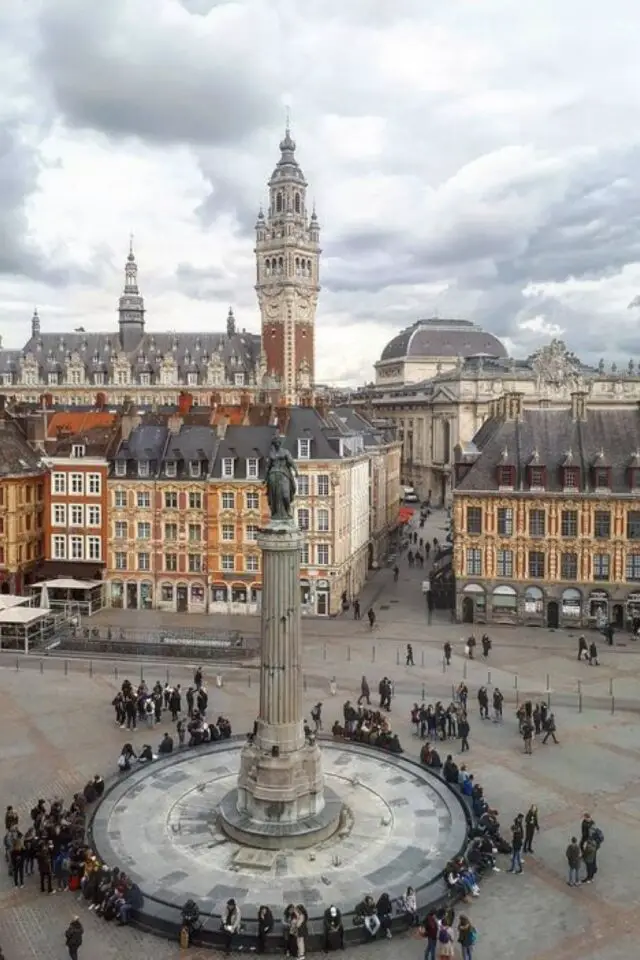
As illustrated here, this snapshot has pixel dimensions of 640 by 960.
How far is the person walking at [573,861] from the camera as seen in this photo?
2447cm

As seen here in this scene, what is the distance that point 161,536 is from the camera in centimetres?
6322

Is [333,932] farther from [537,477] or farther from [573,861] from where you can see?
[537,477]

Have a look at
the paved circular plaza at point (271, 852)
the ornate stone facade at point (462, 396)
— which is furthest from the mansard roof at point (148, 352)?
the paved circular plaza at point (271, 852)

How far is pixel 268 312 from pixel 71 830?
400 ft

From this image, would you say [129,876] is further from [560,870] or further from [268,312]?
[268,312]

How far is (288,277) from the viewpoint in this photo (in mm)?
141000

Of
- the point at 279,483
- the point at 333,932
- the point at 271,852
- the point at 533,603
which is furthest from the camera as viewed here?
the point at 533,603

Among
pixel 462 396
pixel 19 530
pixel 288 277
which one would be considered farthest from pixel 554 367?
pixel 19 530

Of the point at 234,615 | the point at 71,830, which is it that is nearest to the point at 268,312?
the point at 234,615

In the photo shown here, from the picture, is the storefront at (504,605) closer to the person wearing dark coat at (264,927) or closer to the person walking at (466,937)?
the person walking at (466,937)

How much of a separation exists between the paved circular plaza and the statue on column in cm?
1003

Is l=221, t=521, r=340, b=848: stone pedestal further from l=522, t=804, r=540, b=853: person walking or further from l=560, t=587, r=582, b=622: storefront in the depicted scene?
l=560, t=587, r=582, b=622: storefront

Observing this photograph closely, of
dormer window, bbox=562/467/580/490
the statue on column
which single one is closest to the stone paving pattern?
dormer window, bbox=562/467/580/490

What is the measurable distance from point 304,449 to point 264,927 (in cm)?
4237
